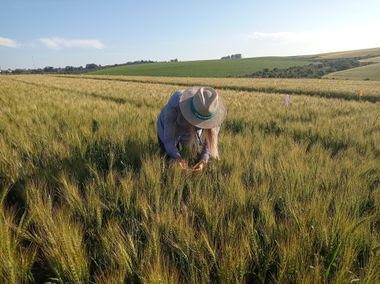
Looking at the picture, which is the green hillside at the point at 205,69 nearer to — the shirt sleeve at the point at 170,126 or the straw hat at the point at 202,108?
the shirt sleeve at the point at 170,126

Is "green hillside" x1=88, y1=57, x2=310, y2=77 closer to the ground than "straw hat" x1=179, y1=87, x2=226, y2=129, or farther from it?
farther from it

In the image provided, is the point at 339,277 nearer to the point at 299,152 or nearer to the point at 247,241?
the point at 247,241

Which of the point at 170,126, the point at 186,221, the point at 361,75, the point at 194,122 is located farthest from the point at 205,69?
the point at 186,221

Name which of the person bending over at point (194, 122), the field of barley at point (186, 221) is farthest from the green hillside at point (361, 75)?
the field of barley at point (186, 221)

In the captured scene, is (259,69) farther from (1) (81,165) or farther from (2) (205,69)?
(1) (81,165)

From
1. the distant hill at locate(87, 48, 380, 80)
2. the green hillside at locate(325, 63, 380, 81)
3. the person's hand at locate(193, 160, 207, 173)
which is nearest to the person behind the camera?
the person's hand at locate(193, 160, 207, 173)

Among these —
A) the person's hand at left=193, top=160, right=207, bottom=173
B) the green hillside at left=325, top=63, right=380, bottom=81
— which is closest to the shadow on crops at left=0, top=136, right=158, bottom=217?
the person's hand at left=193, top=160, right=207, bottom=173

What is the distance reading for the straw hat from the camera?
260 cm

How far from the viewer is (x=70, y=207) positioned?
183 cm

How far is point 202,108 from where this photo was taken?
2.59 metres

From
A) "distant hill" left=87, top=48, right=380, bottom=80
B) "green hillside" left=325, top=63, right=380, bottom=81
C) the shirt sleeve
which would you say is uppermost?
"distant hill" left=87, top=48, right=380, bottom=80

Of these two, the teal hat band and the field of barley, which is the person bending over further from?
the field of barley

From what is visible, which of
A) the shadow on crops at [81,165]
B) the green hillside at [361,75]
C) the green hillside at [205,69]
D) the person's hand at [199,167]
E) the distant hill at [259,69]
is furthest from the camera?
the green hillside at [205,69]

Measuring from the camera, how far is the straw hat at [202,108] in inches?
102
